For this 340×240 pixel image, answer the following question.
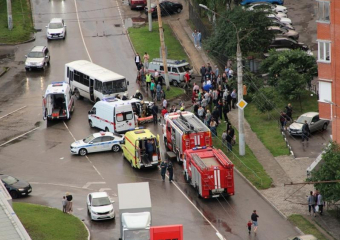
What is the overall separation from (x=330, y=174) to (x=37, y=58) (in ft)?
133

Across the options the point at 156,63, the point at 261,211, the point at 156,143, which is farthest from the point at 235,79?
the point at 261,211

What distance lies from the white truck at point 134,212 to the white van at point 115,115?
1698 cm

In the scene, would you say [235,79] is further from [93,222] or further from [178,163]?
[93,222]

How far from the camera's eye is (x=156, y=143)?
61.6 meters

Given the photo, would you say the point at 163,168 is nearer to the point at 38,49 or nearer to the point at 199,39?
the point at 38,49

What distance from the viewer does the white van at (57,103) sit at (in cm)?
7144

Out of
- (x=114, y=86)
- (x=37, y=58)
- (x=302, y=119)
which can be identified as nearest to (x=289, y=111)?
(x=302, y=119)

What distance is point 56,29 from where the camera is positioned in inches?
3711

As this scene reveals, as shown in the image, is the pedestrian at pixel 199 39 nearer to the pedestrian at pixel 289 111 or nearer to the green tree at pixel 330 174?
the pedestrian at pixel 289 111

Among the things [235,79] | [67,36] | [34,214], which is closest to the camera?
[34,214]

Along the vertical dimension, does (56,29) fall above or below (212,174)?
below

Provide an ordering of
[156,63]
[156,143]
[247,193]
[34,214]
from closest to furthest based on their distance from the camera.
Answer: [34,214] < [247,193] < [156,143] < [156,63]

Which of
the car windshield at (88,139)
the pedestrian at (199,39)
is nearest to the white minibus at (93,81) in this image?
the car windshield at (88,139)

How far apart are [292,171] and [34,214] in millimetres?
17753
